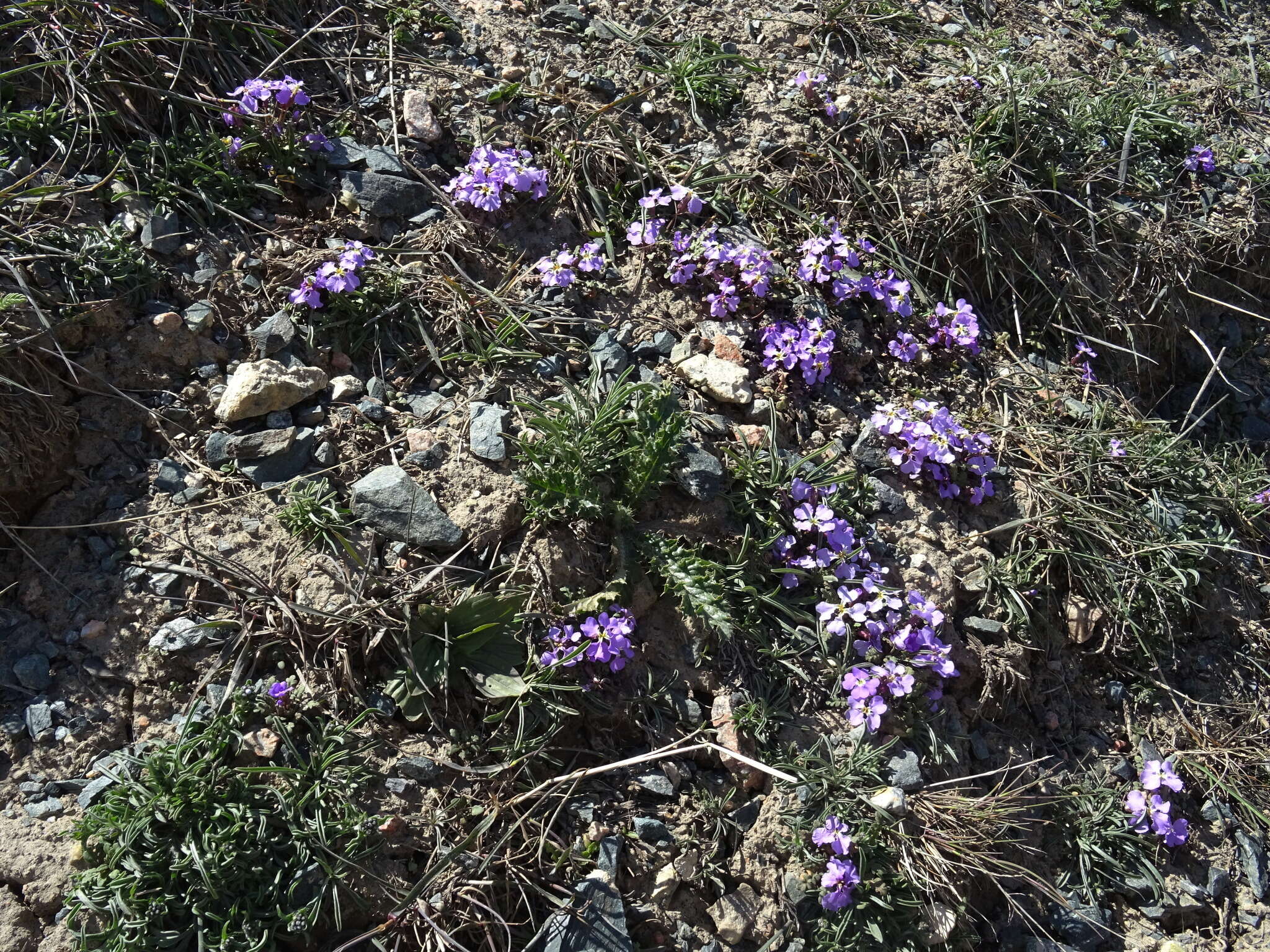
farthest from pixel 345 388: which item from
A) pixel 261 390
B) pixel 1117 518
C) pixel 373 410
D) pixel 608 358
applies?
pixel 1117 518

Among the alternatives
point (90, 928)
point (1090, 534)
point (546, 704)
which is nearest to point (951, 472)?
point (1090, 534)

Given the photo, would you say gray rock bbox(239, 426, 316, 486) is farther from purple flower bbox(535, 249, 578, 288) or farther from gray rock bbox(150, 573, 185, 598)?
purple flower bbox(535, 249, 578, 288)

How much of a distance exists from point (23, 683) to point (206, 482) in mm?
878

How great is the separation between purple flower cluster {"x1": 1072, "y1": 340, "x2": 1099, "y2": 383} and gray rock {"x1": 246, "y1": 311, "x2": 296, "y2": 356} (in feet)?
12.5

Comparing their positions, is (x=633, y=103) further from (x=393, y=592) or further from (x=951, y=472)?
(x=393, y=592)

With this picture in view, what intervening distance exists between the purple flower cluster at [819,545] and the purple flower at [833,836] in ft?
2.92

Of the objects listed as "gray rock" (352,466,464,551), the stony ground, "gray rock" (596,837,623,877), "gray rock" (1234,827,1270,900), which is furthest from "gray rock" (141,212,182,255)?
"gray rock" (1234,827,1270,900)

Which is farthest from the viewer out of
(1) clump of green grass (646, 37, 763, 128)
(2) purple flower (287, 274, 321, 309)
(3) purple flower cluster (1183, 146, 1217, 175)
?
(3) purple flower cluster (1183, 146, 1217, 175)

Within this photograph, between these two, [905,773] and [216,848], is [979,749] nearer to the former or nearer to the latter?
[905,773]

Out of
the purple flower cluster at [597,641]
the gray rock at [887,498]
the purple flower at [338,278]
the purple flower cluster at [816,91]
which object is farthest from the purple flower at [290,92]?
the gray rock at [887,498]

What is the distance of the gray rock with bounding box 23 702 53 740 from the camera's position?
3.09m

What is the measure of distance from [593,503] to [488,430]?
523 mm

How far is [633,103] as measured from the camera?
4770 mm

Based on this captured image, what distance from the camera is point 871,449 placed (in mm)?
4219
